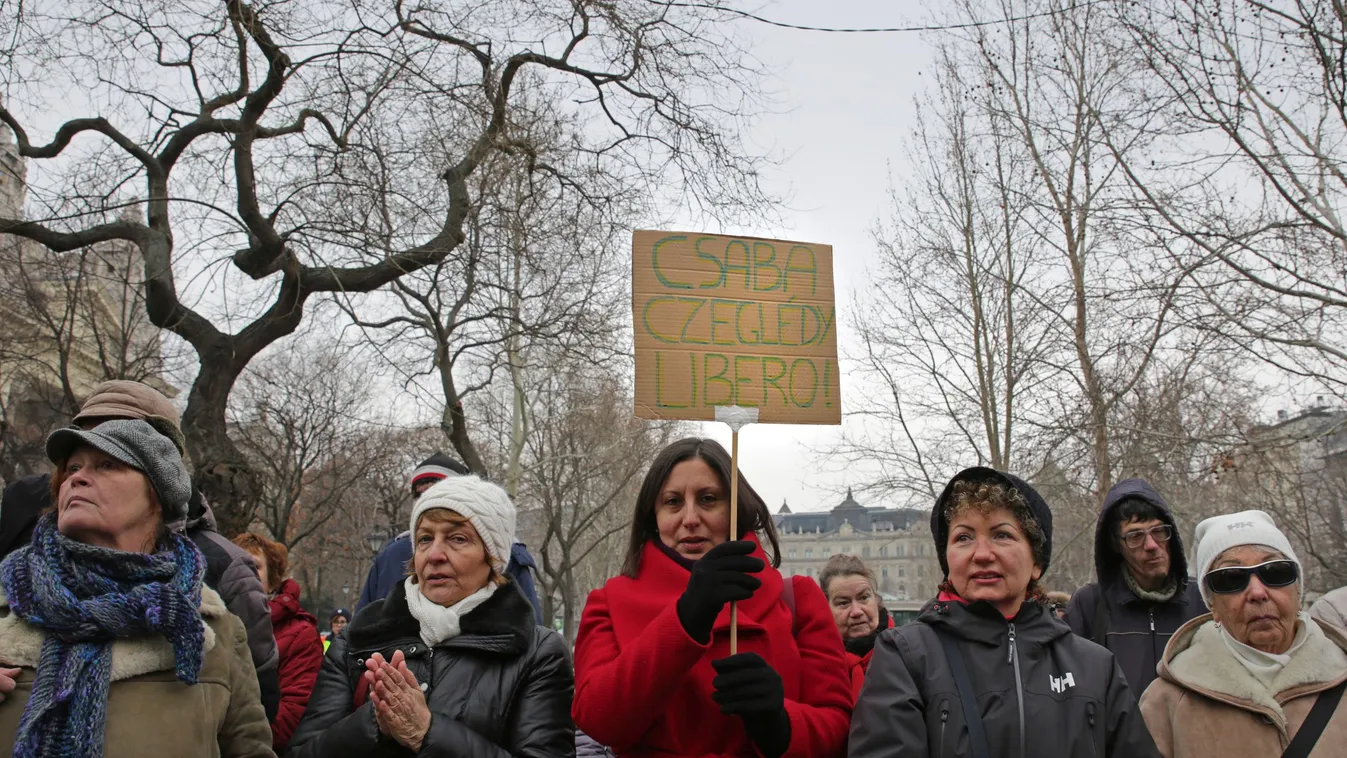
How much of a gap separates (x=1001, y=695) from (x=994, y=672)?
0.24 feet

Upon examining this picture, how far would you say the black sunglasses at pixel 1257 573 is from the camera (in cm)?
332

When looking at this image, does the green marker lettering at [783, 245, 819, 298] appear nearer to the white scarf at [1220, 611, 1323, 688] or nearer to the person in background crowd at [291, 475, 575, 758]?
the person in background crowd at [291, 475, 575, 758]

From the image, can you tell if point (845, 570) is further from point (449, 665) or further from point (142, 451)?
point (142, 451)

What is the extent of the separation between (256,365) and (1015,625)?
24.2 m

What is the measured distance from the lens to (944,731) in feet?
9.05

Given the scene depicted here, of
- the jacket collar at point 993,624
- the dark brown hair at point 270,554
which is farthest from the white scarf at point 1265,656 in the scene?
the dark brown hair at point 270,554

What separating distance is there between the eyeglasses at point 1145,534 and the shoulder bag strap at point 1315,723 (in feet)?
4.60

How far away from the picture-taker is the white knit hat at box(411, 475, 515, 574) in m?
3.37

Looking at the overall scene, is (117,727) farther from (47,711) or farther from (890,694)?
(890,694)

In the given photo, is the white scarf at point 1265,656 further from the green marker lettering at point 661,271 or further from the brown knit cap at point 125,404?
the brown knit cap at point 125,404

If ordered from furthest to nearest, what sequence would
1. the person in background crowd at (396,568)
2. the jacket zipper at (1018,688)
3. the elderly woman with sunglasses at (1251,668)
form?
the person in background crowd at (396,568)
the elderly woman with sunglasses at (1251,668)
the jacket zipper at (1018,688)

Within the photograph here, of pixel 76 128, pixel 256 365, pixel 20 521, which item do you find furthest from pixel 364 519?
pixel 20 521

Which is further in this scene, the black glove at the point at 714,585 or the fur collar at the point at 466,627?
the fur collar at the point at 466,627

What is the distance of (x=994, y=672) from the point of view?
284 cm
